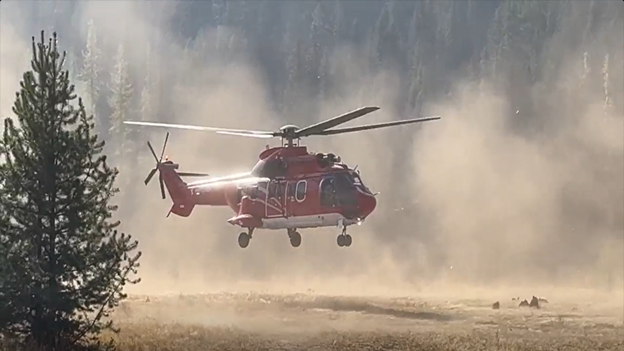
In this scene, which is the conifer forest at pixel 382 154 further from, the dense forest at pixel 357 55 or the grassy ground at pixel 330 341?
the dense forest at pixel 357 55

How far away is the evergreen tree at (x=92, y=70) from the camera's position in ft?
284

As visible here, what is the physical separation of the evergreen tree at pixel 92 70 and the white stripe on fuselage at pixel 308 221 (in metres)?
55.6

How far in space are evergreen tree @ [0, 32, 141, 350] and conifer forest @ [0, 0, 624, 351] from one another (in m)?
1.84

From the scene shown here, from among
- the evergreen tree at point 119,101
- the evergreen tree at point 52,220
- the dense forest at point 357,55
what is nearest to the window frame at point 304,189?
the evergreen tree at point 52,220

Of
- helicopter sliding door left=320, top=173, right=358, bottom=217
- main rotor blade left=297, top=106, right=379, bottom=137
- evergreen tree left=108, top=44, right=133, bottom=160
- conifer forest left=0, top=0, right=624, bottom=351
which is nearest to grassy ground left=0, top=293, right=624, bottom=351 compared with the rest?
conifer forest left=0, top=0, right=624, bottom=351

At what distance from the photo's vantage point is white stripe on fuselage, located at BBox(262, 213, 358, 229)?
2916 cm

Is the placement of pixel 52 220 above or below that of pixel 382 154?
below

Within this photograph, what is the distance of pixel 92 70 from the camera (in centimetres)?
9156

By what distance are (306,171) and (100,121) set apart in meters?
57.8

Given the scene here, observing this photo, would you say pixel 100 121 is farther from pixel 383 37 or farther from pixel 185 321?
pixel 185 321

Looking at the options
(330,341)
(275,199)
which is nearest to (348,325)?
(330,341)

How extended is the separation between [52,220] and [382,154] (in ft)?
217

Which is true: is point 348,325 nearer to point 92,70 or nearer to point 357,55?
point 92,70

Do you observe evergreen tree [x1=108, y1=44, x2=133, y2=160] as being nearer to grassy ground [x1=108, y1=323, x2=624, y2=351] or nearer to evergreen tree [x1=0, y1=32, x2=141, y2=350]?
grassy ground [x1=108, y1=323, x2=624, y2=351]
